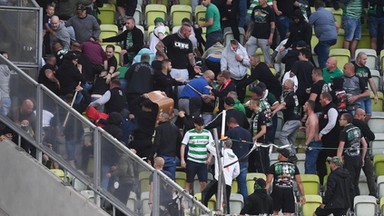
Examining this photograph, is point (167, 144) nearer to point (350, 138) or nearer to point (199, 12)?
point (350, 138)

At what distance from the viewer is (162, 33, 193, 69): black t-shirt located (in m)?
29.1

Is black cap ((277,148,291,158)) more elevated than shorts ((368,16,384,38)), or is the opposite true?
shorts ((368,16,384,38))

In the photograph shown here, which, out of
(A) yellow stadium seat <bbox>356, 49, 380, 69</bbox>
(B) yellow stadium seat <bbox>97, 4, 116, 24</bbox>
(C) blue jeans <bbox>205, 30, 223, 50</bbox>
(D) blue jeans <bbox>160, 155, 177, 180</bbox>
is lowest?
(D) blue jeans <bbox>160, 155, 177, 180</bbox>

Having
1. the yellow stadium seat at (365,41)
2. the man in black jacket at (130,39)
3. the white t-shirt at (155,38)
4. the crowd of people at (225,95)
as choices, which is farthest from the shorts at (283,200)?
the yellow stadium seat at (365,41)

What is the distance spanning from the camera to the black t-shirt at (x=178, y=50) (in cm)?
2906

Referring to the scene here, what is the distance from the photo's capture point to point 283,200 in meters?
25.4

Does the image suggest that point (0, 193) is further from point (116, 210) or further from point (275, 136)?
point (275, 136)

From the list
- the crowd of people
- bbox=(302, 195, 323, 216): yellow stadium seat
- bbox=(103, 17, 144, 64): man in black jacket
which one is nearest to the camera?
the crowd of people

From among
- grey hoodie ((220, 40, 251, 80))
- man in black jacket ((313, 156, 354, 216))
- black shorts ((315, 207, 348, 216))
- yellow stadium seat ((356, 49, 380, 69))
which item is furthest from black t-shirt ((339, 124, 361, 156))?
yellow stadium seat ((356, 49, 380, 69))

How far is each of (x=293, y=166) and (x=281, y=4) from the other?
6.21 meters

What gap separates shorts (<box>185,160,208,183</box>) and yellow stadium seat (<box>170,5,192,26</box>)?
574 centimetres

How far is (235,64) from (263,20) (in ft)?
4.91

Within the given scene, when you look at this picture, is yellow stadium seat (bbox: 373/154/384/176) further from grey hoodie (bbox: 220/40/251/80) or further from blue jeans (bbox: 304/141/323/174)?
grey hoodie (bbox: 220/40/251/80)

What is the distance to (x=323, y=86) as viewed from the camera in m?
28.0
